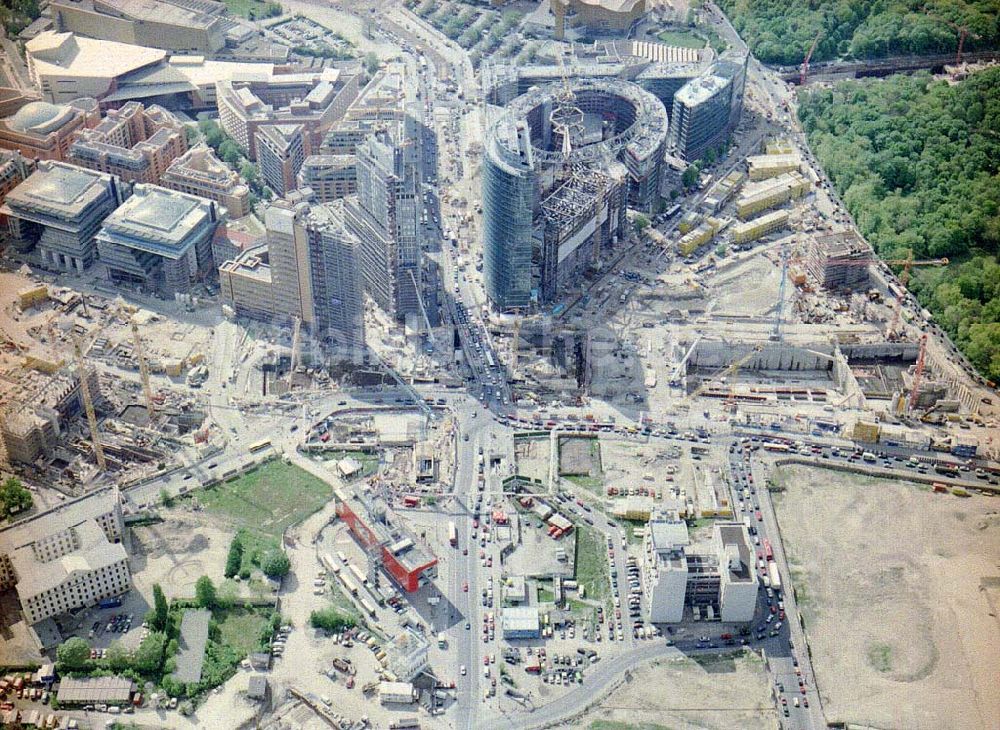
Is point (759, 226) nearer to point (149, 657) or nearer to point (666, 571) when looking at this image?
point (666, 571)

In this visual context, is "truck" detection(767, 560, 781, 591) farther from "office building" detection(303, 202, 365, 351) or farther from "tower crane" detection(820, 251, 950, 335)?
"office building" detection(303, 202, 365, 351)

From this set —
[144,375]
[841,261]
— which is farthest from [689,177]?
[144,375]

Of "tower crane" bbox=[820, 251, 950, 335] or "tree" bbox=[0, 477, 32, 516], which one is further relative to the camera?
"tower crane" bbox=[820, 251, 950, 335]

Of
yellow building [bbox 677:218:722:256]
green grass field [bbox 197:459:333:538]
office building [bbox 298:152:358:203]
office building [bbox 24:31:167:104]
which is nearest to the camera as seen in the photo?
green grass field [bbox 197:459:333:538]

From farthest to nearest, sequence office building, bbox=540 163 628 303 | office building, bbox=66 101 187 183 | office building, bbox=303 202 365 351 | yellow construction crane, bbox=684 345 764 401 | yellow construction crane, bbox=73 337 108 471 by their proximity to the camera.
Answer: office building, bbox=66 101 187 183 < office building, bbox=540 163 628 303 < yellow construction crane, bbox=684 345 764 401 < office building, bbox=303 202 365 351 < yellow construction crane, bbox=73 337 108 471

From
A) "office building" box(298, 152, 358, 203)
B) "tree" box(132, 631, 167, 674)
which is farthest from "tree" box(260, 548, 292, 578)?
"office building" box(298, 152, 358, 203)

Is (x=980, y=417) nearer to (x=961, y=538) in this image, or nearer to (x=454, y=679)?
(x=961, y=538)

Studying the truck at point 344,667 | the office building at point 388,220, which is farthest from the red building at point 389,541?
the office building at point 388,220

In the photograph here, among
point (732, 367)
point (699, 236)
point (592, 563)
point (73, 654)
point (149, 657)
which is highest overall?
point (699, 236)

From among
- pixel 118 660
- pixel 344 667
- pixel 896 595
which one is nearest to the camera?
pixel 118 660
